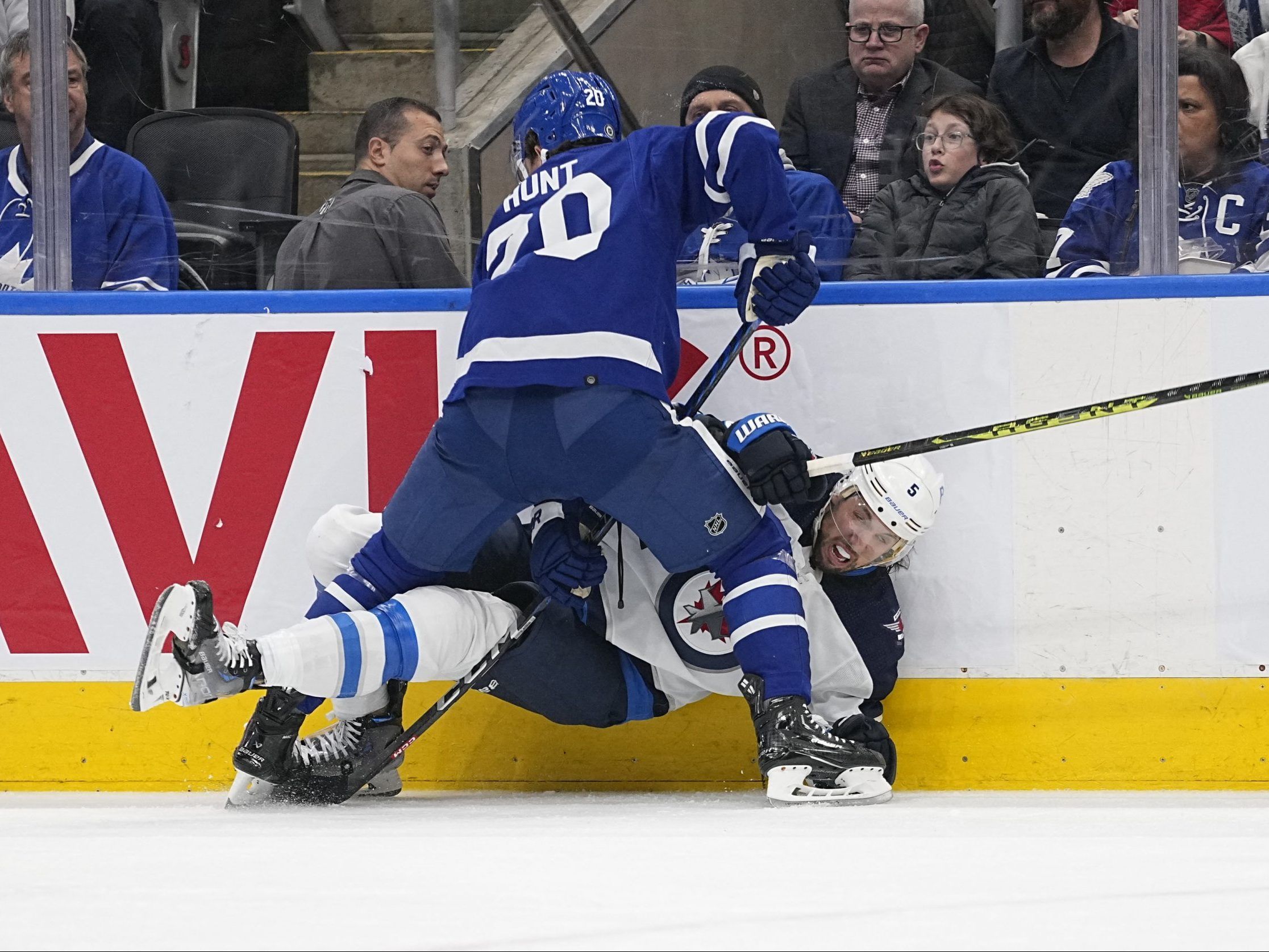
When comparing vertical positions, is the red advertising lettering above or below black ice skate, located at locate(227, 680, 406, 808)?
above

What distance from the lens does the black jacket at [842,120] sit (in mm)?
2967

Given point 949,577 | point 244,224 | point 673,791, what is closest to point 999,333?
point 949,577

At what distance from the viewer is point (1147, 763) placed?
297 centimetres

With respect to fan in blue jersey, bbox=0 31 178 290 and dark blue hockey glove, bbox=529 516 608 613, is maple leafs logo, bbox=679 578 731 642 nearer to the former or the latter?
dark blue hockey glove, bbox=529 516 608 613

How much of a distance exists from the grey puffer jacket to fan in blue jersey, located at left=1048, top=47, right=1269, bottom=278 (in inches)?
3.1

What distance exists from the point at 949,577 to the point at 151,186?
66.5 inches

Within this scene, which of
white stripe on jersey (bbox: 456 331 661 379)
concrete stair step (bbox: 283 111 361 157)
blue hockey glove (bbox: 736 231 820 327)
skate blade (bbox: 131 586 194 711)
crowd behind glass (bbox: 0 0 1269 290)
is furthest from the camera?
concrete stair step (bbox: 283 111 361 157)

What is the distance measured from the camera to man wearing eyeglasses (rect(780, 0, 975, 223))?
9.70ft

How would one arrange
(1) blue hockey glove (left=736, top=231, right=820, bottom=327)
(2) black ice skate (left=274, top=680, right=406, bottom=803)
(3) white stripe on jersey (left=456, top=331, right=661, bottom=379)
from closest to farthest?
(3) white stripe on jersey (left=456, top=331, right=661, bottom=379)
(1) blue hockey glove (left=736, top=231, right=820, bottom=327)
(2) black ice skate (left=274, top=680, right=406, bottom=803)

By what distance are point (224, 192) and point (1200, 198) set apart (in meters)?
1.83

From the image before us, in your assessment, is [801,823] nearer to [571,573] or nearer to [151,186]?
[571,573]

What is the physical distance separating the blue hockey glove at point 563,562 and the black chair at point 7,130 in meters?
1.33

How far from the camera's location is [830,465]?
2.77m

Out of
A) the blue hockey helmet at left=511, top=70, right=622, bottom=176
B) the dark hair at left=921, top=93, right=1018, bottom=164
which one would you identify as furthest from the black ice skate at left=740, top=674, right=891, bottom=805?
the dark hair at left=921, top=93, right=1018, bottom=164
